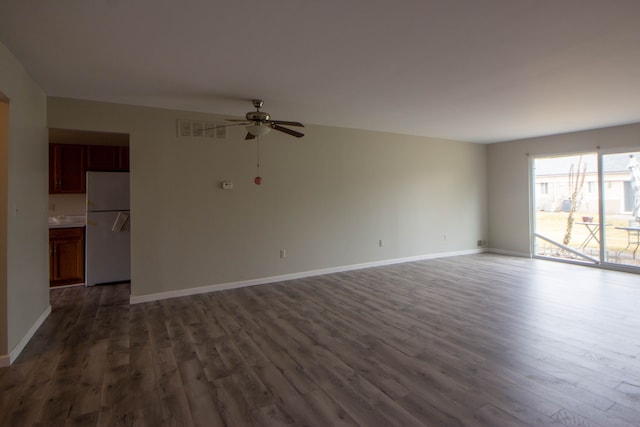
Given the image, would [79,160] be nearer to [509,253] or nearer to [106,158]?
[106,158]

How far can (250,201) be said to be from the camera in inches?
194

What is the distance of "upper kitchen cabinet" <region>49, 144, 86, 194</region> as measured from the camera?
5.21m

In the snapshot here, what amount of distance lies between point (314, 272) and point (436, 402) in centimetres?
354

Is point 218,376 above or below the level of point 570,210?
below

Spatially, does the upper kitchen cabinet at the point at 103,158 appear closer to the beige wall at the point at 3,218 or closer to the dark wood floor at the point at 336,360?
the dark wood floor at the point at 336,360

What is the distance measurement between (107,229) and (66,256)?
2.29ft

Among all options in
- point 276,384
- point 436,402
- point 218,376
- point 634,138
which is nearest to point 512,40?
point 436,402

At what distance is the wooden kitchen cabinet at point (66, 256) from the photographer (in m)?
4.89

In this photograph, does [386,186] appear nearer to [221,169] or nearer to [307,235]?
[307,235]

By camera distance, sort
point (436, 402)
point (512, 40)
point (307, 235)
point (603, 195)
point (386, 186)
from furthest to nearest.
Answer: point (386, 186) < point (603, 195) < point (307, 235) < point (512, 40) < point (436, 402)

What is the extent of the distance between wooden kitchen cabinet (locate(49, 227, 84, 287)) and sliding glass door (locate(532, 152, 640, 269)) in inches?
338

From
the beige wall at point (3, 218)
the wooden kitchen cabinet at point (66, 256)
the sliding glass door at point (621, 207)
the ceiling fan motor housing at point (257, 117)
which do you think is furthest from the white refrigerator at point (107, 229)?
the sliding glass door at point (621, 207)

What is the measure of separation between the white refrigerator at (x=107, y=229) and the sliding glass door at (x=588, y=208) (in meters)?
7.97

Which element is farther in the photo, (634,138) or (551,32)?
(634,138)
